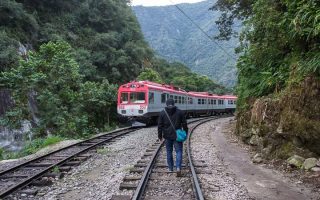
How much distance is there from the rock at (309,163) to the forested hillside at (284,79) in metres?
0.38

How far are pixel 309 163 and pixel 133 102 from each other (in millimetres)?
14975

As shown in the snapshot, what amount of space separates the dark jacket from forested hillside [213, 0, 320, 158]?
294 cm

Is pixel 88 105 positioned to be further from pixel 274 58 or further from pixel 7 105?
pixel 274 58

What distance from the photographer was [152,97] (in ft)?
74.8

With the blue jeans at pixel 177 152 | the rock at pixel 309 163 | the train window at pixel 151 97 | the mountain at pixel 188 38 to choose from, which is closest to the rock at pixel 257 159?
the rock at pixel 309 163

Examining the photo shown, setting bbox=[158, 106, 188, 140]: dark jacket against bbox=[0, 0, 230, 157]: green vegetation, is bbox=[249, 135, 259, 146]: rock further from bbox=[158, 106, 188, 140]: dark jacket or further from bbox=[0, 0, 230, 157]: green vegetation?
bbox=[0, 0, 230, 157]: green vegetation

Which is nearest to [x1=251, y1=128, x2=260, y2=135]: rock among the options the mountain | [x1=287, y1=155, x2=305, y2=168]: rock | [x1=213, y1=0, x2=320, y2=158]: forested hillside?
[x1=213, y1=0, x2=320, y2=158]: forested hillside

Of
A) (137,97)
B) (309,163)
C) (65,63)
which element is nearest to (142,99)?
(137,97)

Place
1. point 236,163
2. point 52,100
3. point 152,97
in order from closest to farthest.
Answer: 1. point 236,163
2. point 52,100
3. point 152,97

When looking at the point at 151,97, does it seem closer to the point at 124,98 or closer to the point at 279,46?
the point at 124,98

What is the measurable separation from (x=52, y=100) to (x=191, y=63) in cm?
14008

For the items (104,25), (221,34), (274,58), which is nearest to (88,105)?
(221,34)

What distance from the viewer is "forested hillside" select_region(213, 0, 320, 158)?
9.06 meters

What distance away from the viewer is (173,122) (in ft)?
27.7
